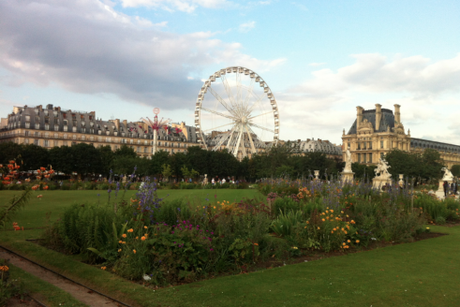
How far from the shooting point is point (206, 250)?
747 cm

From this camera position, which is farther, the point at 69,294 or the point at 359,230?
the point at 359,230

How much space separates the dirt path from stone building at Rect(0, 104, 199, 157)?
6482cm

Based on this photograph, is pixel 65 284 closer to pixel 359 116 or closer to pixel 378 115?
pixel 378 115

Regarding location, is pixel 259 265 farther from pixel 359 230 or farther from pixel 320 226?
pixel 359 230

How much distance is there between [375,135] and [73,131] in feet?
245

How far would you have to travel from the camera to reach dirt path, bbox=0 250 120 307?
5988 millimetres

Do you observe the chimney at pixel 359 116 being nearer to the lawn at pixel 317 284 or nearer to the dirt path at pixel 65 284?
the lawn at pixel 317 284

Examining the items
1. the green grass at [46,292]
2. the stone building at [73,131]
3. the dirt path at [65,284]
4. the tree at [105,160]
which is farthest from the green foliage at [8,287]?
the stone building at [73,131]

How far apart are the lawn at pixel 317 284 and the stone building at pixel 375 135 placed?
316 ft

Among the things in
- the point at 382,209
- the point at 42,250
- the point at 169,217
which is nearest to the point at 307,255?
the point at 169,217

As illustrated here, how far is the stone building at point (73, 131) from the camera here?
76875 millimetres

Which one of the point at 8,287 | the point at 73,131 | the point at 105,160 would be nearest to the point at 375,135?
the point at 105,160

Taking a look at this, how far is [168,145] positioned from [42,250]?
91.6 metres

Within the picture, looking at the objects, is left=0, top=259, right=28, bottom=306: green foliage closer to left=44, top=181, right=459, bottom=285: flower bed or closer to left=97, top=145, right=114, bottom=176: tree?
left=44, top=181, right=459, bottom=285: flower bed
